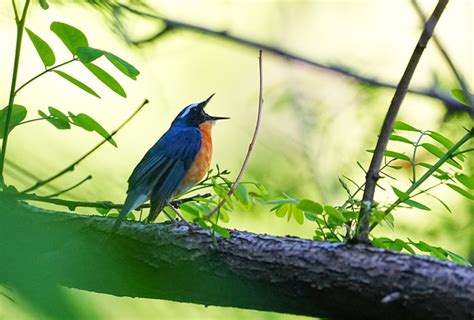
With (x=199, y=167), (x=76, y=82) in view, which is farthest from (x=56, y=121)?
(x=199, y=167)

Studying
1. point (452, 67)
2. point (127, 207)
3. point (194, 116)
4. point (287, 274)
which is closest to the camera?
point (452, 67)

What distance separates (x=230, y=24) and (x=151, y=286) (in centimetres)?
190

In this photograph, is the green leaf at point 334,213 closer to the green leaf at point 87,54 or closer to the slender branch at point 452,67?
the slender branch at point 452,67

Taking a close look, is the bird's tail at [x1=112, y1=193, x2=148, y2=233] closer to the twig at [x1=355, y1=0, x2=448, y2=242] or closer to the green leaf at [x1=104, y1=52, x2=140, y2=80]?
the green leaf at [x1=104, y1=52, x2=140, y2=80]

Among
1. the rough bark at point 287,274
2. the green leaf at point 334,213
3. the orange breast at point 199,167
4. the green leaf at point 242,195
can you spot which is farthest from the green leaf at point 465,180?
the orange breast at point 199,167

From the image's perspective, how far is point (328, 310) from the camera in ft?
6.21

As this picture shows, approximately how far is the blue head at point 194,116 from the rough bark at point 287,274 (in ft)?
5.85

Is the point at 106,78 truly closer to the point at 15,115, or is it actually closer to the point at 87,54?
the point at 87,54

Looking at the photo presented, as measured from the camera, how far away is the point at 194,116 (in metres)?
4.03

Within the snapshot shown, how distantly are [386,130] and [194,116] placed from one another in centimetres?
242

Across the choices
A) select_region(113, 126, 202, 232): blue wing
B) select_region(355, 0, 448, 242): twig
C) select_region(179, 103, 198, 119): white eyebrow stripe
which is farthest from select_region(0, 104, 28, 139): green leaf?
select_region(179, 103, 198, 119): white eyebrow stripe

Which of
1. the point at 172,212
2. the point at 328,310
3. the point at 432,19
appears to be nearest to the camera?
the point at 432,19

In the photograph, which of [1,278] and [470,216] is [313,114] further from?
[1,278]

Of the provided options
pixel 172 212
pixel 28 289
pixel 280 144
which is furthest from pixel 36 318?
pixel 280 144
